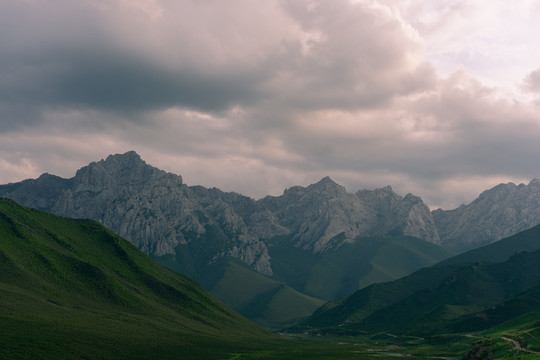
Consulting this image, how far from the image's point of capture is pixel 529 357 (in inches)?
7830

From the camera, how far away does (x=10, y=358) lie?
197 metres

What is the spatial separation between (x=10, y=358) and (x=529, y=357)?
683ft

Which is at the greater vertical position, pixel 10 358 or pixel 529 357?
pixel 529 357
